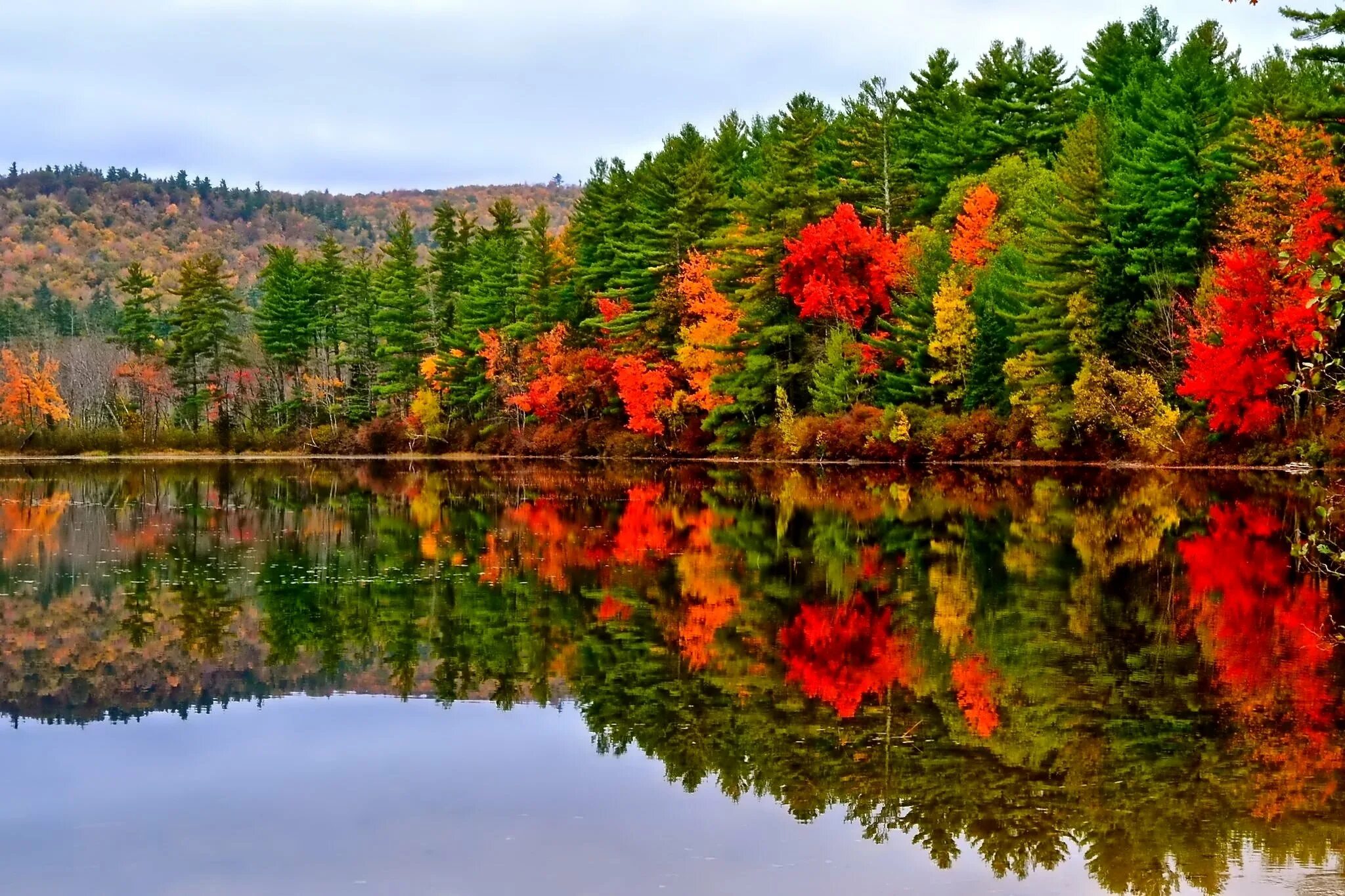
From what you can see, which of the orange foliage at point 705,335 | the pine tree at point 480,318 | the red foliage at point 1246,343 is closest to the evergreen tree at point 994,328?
the red foliage at point 1246,343

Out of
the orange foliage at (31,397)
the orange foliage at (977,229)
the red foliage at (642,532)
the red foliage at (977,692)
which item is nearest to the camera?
the red foliage at (977,692)

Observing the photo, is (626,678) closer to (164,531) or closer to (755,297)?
(164,531)

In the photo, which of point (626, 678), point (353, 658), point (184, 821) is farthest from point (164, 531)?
point (184, 821)

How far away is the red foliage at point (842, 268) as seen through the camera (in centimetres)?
5897

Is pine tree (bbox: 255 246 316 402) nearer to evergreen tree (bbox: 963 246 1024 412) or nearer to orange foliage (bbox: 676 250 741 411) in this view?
orange foliage (bbox: 676 250 741 411)

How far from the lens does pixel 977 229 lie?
58375mm

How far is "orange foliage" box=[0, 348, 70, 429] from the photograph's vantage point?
95.5 metres

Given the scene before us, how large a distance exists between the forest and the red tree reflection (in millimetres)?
9035

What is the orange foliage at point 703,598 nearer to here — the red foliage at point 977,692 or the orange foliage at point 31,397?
the red foliage at point 977,692

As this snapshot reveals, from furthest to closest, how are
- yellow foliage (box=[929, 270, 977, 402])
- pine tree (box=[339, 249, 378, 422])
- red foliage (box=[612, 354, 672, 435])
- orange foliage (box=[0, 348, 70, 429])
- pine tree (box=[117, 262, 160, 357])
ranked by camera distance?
pine tree (box=[117, 262, 160, 357]) → orange foliage (box=[0, 348, 70, 429]) → pine tree (box=[339, 249, 378, 422]) → red foliage (box=[612, 354, 672, 435]) → yellow foliage (box=[929, 270, 977, 402])


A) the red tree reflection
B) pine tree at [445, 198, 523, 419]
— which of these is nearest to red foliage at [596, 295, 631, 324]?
pine tree at [445, 198, 523, 419]

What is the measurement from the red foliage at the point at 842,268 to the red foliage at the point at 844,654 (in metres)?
40.7

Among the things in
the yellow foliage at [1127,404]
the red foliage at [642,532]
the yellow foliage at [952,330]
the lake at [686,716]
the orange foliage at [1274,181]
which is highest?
the orange foliage at [1274,181]

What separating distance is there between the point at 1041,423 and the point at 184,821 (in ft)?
147
